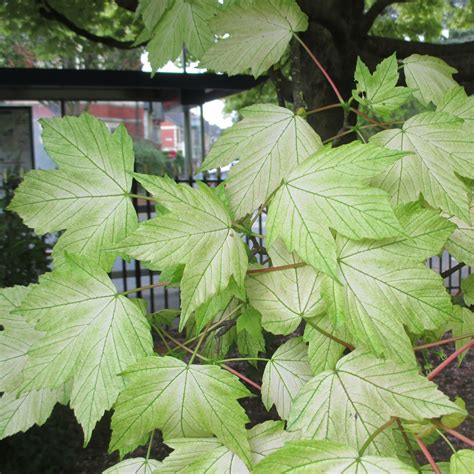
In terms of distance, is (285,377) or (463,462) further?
(285,377)

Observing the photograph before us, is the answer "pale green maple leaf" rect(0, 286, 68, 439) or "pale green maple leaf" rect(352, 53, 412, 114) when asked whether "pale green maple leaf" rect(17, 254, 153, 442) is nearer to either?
"pale green maple leaf" rect(0, 286, 68, 439)

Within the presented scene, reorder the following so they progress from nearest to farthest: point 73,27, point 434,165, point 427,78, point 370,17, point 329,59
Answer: point 434,165 → point 427,78 → point 329,59 → point 370,17 → point 73,27

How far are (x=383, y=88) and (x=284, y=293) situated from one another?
348 mm

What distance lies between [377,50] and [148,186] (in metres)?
3.45

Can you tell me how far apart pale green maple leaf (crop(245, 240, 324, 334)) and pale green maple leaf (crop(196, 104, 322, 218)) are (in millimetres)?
77

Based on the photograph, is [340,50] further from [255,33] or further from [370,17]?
[255,33]

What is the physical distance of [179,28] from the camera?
1128 millimetres

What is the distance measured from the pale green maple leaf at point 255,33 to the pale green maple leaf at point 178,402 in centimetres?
52

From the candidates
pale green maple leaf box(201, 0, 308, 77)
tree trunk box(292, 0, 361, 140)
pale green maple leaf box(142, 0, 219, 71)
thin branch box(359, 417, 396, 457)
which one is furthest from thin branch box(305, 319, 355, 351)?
tree trunk box(292, 0, 361, 140)

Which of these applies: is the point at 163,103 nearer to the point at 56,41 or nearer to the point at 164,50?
the point at 56,41

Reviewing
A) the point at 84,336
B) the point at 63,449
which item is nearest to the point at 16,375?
the point at 84,336

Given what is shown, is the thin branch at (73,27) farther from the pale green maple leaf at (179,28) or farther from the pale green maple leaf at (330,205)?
the pale green maple leaf at (330,205)

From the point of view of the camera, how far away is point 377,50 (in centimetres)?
379

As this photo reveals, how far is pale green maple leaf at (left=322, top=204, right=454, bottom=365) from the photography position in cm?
67
